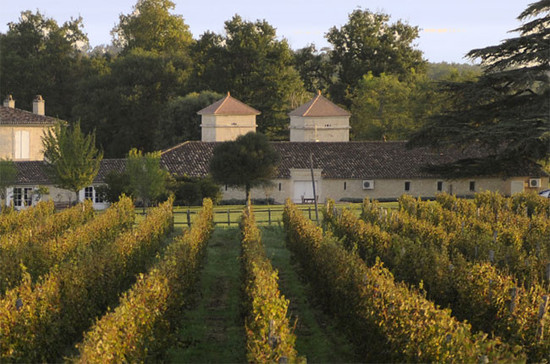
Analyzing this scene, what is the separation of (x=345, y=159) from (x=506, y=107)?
17.0 metres

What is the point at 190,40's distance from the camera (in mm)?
94625

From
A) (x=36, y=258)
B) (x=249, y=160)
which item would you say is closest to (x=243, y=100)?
(x=249, y=160)

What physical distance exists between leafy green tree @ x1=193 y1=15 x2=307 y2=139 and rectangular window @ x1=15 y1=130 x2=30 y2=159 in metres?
23.9

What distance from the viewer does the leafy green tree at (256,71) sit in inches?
2899

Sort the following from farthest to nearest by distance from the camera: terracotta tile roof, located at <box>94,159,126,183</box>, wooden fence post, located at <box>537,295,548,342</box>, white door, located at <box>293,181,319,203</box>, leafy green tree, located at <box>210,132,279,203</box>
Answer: white door, located at <box>293,181,319,203</box>, terracotta tile roof, located at <box>94,159,126,183</box>, leafy green tree, located at <box>210,132,279,203</box>, wooden fence post, located at <box>537,295,548,342</box>

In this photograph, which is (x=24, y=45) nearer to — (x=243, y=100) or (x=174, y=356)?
(x=243, y=100)

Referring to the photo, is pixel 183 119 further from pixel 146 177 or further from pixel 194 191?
pixel 146 177

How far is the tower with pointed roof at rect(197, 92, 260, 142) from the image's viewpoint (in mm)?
65688

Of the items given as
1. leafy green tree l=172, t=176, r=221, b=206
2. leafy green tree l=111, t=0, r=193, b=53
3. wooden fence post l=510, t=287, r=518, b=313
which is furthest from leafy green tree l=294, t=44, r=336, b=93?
wooden fence post l=510, t=287, r=518, b=313

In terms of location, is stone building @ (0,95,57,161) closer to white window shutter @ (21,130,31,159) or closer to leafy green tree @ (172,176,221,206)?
white window shutter @ (21,130,31,159)

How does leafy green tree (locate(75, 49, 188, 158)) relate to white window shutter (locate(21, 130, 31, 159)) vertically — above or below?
above

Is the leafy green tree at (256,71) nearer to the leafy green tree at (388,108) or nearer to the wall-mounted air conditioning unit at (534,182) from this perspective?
the leafy green tree at (388,108)

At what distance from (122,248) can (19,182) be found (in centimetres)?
2934

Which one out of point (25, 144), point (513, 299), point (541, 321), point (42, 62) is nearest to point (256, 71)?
point (42, 62)
